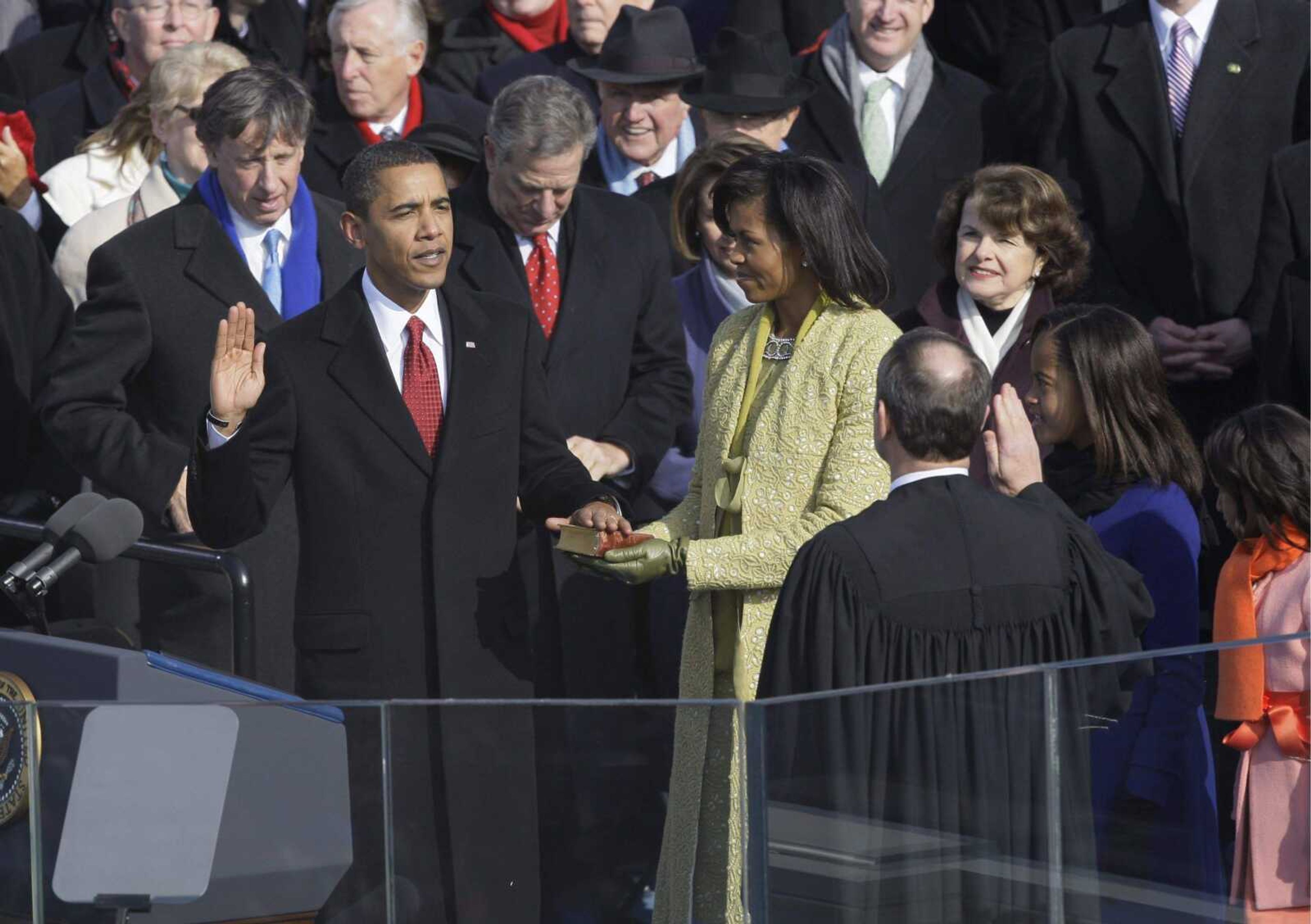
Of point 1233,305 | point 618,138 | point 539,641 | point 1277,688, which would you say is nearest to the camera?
point 1277,688

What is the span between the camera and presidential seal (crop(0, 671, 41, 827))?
3373 mm

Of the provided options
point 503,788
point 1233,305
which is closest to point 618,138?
point 1233,305

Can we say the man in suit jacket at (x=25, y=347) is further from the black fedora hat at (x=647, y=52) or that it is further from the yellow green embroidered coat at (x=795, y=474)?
the yellow green embroidered coat at (x=795, y=474)

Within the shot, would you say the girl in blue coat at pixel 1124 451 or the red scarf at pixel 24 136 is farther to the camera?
the red scarf at pixel 24 136

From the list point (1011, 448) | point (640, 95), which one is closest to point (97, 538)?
point (1011, 448)

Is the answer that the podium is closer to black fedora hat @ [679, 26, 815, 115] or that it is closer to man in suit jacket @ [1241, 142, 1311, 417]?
man in suit jacket @ [1241, 142, 1311, 417]

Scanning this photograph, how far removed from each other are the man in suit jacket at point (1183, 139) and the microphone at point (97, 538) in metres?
3.77

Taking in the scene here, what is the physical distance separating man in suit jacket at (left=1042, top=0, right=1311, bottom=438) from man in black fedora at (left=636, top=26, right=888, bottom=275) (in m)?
0.72

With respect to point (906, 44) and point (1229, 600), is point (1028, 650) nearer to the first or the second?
point (1229, 600)

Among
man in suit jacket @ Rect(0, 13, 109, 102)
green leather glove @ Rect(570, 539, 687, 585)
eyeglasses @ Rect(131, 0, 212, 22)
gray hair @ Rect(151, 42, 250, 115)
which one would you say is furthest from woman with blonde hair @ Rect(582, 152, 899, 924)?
man in suit jacket @ Rect(0, 13, 109, 102)

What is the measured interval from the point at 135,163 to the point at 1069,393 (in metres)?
3.65

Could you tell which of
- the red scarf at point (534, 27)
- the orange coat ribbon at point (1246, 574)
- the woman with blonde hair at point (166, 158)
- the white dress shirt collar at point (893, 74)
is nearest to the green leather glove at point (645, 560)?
the orange coat ribbon at point (1246, 574)

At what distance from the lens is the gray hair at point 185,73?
263 inches

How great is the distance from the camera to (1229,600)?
4.61 m
